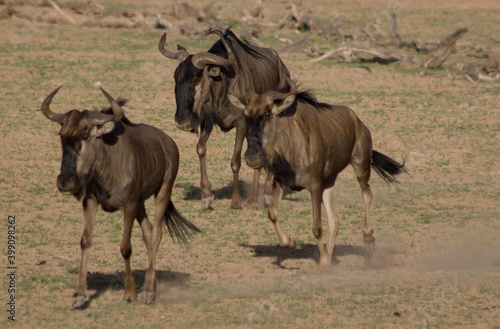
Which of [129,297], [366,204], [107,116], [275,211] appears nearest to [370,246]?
[366,204]

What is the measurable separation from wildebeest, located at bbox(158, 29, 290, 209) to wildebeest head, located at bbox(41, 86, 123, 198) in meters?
4.43

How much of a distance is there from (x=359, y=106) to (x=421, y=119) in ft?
5.07

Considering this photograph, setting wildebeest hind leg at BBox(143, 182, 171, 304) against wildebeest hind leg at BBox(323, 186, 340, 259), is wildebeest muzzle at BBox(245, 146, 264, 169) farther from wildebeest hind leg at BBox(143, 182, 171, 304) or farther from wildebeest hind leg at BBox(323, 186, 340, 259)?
wildebeest hind leg at BBox(323, 186, 340, 259)

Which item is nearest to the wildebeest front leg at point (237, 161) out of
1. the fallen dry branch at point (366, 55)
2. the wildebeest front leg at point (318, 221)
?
the wildebeest front leg at point (318, 221)

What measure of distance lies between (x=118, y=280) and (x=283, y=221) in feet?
11.7

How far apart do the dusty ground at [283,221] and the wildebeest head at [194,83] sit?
4.75ft

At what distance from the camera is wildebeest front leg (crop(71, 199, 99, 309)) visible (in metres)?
7.89

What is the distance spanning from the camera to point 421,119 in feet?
56.5

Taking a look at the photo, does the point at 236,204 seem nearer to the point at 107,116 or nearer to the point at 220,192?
the point at 220,192

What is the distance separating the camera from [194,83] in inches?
479

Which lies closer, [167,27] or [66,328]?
[66,328]

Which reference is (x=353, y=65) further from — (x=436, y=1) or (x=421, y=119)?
(x=436, y=1)

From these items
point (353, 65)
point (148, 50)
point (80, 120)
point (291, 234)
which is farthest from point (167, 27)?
point (80, 120)

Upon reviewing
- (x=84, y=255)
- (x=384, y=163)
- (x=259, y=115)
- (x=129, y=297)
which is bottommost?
(x=129, y=297)
